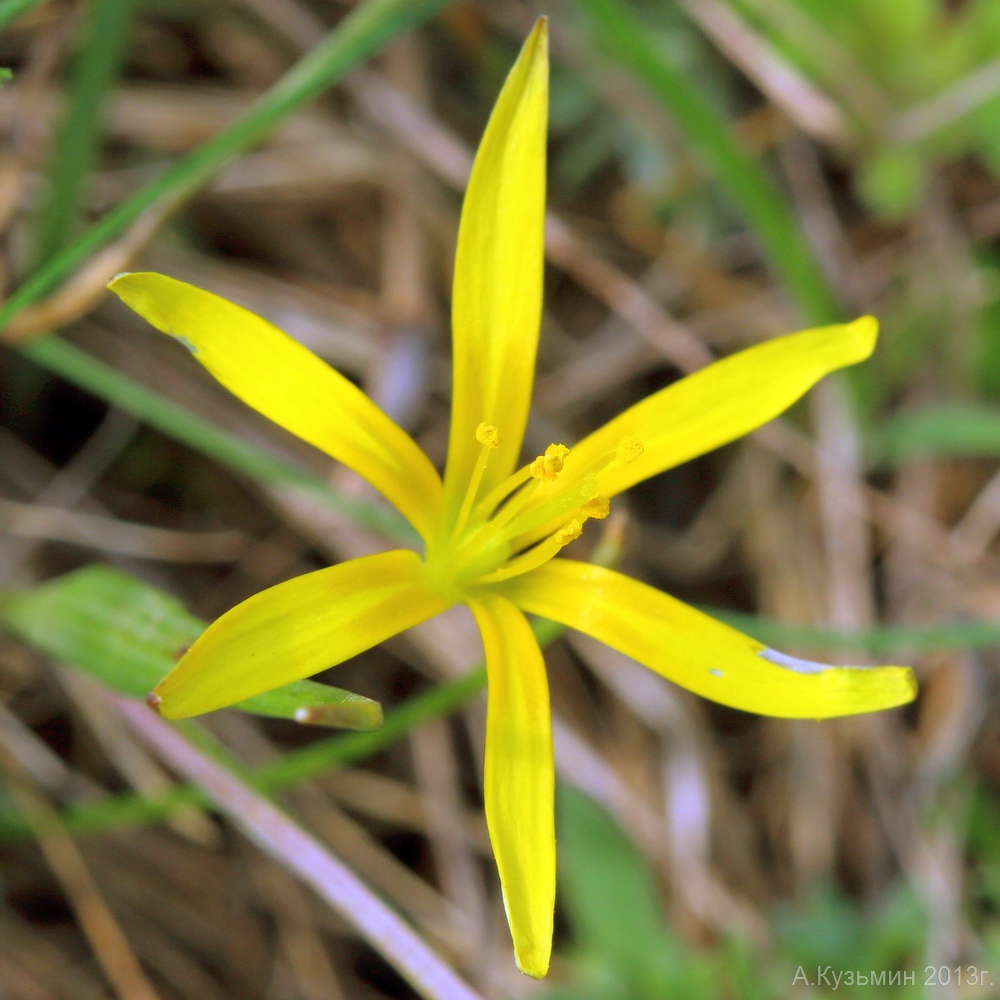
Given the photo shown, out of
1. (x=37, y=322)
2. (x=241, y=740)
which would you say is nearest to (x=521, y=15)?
(x=37, y=322)

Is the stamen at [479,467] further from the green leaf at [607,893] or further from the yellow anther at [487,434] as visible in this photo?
the green leaf at [607,893]

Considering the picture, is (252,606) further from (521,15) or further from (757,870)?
(521,15)

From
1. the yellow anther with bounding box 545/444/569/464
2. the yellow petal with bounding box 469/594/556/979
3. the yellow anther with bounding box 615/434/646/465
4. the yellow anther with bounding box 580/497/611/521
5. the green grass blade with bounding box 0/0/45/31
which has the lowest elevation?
the yellow petal with bounding box 469/594/556/979

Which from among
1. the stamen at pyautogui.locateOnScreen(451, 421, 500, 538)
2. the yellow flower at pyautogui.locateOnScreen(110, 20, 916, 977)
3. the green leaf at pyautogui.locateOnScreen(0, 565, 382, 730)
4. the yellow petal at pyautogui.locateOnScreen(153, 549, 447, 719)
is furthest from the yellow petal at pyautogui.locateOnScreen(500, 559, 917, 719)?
the green leaf at pyautogui.locateOnScreen(0, 565, 382, 730)

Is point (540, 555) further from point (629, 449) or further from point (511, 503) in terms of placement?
point (629, 449)

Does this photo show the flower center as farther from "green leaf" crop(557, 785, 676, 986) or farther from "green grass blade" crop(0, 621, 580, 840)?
"green leaf" crop(557, 785, 676, 986)

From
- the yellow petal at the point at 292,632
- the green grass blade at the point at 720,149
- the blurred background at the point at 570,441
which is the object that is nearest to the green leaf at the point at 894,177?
Result: the blurred background at the point at 570,441

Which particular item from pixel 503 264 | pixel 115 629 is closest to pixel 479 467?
pixel 503 264
